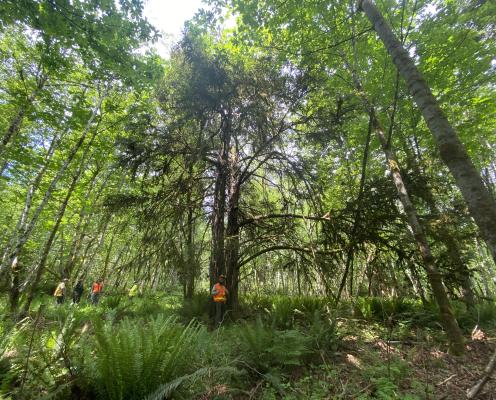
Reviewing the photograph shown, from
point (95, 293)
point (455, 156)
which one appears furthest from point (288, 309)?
point (95, 293)

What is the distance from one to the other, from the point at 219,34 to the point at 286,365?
9.42 meters

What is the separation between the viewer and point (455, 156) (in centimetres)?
206

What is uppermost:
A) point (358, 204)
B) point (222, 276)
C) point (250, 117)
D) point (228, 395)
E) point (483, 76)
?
point (483, 76)

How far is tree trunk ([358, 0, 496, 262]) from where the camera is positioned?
1853mm

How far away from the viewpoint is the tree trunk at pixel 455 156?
72.9 inches

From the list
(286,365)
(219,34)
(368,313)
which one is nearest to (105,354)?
(286,365)

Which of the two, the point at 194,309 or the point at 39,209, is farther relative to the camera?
the point at 39,209

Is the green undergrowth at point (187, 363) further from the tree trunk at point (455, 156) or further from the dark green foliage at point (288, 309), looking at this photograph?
Answer: the tree trunk at point (455, 156)

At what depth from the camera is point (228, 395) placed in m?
2.69

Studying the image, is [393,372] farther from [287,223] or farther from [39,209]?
[39,209]

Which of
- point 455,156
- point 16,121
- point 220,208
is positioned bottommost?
point 455,156

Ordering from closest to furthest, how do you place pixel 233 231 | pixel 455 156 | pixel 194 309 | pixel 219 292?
pixel 455 156 → pixel 219 292 → pixel 233 231 → pixel 194 309

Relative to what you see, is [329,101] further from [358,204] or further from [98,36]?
[98,36]

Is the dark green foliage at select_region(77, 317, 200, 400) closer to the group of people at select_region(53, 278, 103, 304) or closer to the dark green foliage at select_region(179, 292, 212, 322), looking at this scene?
the dark green foliage at select_region(179, 292, 212, 322)
